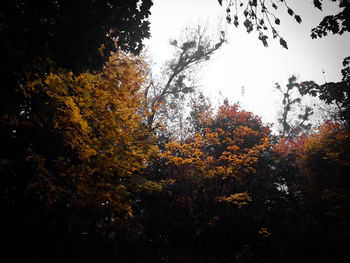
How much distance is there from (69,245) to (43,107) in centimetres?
434

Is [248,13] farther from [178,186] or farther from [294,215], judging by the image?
[294,215]

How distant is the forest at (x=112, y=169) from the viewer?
3281 millimetres

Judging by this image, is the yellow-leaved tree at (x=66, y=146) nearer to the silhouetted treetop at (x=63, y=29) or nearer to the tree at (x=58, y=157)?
the tree at (x=58, y=157)

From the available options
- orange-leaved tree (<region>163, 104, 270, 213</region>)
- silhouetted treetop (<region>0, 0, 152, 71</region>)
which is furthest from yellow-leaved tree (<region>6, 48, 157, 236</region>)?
orange-leaved tree (<region>163, 104, 270, 213</region>)

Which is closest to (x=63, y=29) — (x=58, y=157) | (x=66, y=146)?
(x=66, y=146)

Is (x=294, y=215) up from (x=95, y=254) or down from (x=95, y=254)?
up

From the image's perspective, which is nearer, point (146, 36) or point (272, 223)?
point (146, 36)

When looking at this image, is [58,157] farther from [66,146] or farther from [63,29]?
[63,29]

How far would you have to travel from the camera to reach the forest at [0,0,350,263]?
3.28 metres

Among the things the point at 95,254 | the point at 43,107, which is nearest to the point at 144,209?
the point at 95,254

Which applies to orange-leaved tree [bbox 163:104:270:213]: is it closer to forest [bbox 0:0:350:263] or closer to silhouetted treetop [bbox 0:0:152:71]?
forest [bbox 0:0:350:263]

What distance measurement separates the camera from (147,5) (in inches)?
180

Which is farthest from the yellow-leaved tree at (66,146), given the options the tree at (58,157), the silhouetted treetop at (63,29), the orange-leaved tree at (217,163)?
the orange-leaved tree at (217,163)

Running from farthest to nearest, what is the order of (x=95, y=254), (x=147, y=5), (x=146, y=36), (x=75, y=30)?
1. (x=95, y=254)
2. (x=146, y=36)
3. (x=147, y=5)
4. (x=75, y=30)
